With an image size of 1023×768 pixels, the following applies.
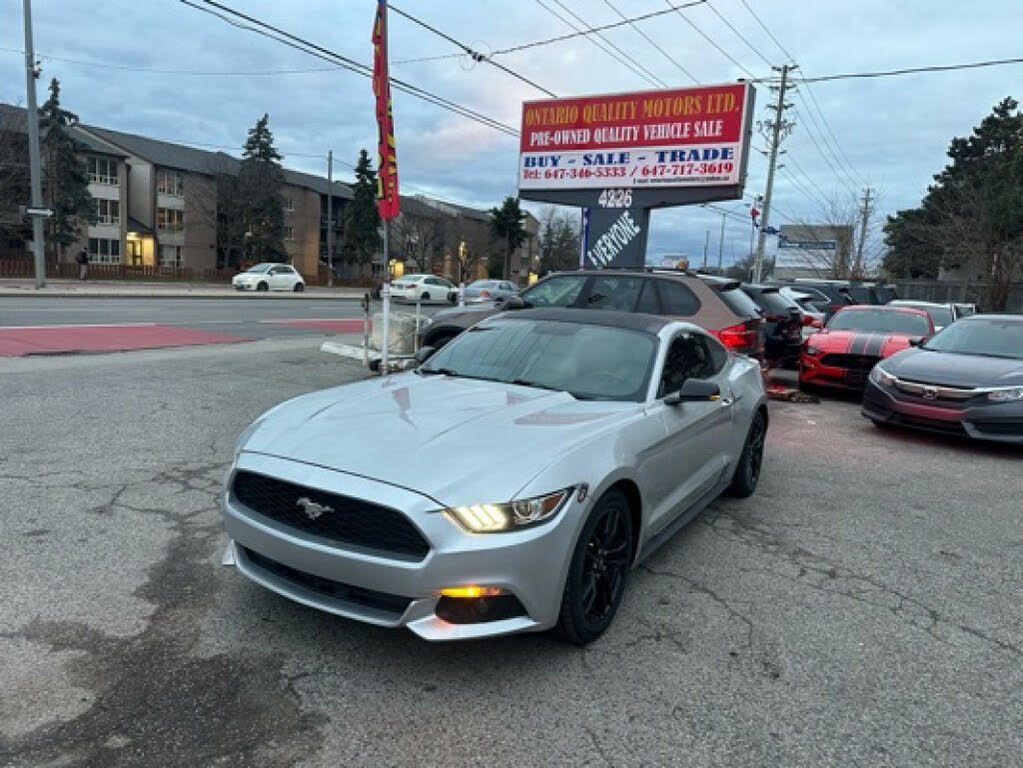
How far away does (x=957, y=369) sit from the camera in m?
7.87

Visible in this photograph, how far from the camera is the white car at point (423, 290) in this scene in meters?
34.3

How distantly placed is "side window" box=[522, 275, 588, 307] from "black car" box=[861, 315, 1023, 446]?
12.2 ft

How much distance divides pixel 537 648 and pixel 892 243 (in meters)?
60.7

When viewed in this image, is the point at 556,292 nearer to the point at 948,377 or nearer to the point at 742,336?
the point at 742,336

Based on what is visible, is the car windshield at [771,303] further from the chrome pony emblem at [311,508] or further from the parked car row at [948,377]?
the chrome pony emblem at [311,508]

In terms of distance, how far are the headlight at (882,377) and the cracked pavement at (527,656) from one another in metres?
2.97

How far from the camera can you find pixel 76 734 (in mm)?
2494

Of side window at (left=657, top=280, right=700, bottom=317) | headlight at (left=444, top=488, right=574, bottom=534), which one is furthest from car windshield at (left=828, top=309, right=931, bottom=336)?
headlight at (left=444, top=488, right=574, bottom=534)

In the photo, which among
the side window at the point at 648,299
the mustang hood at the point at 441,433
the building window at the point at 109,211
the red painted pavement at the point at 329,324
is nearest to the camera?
the mustang hood at the point at 441,433

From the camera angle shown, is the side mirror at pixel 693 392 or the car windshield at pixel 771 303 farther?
the car windshield at pixel 771 303

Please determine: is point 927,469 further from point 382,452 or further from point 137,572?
point 137,572

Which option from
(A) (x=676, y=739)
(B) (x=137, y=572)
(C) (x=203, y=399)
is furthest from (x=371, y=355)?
(A) (x=676, y=739)

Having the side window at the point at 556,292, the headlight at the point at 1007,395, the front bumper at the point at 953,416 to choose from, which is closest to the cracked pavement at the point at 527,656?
the front bumper at the point at 953,416

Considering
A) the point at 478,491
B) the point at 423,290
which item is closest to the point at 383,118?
the point at 478,491
